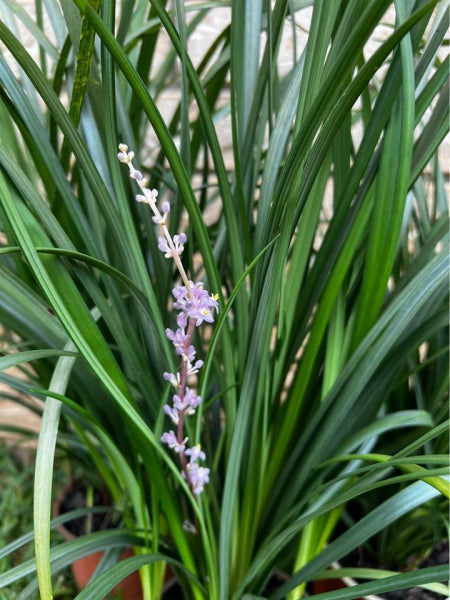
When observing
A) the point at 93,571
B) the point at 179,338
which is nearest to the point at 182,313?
the point at 179,338

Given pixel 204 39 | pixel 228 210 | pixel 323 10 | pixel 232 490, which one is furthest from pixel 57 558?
pixel 204 39

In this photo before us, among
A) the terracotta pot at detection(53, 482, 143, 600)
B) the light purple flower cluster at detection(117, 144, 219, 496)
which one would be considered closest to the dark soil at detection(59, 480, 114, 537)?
the terracotta pot at detection(53, 482, 143, 600)

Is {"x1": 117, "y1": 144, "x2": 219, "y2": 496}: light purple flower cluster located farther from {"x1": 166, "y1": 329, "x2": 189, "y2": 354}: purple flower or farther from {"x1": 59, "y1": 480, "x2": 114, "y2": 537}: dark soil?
{"x1": 59, "y1": 480, "x2": 114, "y2": 537}: dark soil

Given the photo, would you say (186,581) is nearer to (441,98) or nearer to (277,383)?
(277,383)

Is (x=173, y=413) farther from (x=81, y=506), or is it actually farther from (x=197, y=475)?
(x=81, y=506)

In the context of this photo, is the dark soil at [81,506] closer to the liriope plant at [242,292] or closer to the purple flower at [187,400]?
the liriope plant at [242,292]

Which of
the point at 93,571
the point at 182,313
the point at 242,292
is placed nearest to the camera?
the point at 182,313
